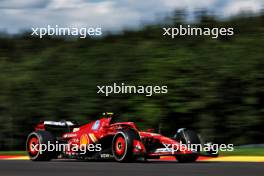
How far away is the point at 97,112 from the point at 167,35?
396 centimetres

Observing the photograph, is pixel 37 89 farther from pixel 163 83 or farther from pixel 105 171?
pixel 105 171

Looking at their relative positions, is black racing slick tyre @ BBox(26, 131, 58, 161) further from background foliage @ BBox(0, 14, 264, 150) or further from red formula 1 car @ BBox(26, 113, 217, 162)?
background foliage @ BBox(0, 14, 264, 150)

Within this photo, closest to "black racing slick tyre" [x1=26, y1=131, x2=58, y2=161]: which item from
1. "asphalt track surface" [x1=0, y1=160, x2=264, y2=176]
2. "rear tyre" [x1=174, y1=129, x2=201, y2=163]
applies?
"asphalt track surface" [x1=0, y1=160, x2=264, y2=176]

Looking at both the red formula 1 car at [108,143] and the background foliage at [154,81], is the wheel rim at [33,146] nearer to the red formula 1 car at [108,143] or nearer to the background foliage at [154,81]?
the red formula 1 car at [108,143]

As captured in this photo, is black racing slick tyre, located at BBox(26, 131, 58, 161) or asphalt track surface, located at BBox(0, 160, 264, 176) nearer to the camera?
asphalt track surface, located at BBox(0, 160, 264, 176)

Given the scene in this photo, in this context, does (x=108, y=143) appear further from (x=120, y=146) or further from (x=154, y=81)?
(x=154, y=81)

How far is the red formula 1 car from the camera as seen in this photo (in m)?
13.0

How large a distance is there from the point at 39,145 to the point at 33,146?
36 centimetres

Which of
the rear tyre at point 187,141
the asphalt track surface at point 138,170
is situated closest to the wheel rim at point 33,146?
the asphalt track surface at point 138,170

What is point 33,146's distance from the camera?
15.1m

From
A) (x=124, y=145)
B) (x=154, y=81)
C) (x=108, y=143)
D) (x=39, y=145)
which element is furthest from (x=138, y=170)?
(x=154, y=81)

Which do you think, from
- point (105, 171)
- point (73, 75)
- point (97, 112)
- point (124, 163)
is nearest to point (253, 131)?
point (97, 112)

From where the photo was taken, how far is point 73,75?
966 inches

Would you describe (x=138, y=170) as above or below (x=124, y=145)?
below
